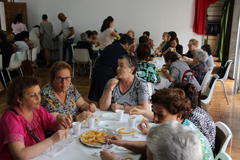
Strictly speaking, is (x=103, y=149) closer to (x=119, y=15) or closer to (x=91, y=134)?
(x=91, y=134)

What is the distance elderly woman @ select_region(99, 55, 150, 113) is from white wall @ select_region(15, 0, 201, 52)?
21.1 feet

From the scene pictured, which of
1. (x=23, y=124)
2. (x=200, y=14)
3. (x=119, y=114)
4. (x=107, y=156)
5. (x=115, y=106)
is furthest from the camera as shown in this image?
(x=200, y=14)

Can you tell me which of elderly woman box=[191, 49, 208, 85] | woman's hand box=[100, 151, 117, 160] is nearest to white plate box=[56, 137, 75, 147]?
woman's hand box=[100, 151, 117, 160]

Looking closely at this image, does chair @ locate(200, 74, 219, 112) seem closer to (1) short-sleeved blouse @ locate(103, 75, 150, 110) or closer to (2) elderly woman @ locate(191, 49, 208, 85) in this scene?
(2) elderly woman @ locate(191, 49, 208, 85)

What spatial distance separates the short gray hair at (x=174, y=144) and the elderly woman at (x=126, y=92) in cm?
132

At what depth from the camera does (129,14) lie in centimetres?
867

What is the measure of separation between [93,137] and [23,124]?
502 millimetres

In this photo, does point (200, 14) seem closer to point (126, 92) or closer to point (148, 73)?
point (148, 73)

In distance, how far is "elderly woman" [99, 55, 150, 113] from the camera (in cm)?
232

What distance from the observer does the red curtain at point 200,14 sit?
7.96m

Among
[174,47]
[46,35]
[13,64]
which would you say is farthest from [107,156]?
[46,35]

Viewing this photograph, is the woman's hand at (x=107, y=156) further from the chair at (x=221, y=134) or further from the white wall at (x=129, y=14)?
the white wall at (x=129, y=14)

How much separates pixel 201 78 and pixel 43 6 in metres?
7.48

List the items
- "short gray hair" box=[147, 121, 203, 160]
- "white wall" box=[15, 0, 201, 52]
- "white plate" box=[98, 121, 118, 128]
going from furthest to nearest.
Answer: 1. "white wall" box=[15, 0, 201, 52]
2. "white plate" box=[98, 121, 118, 128]
3. "short gray hair" box=[147, 121, 203, 160]
